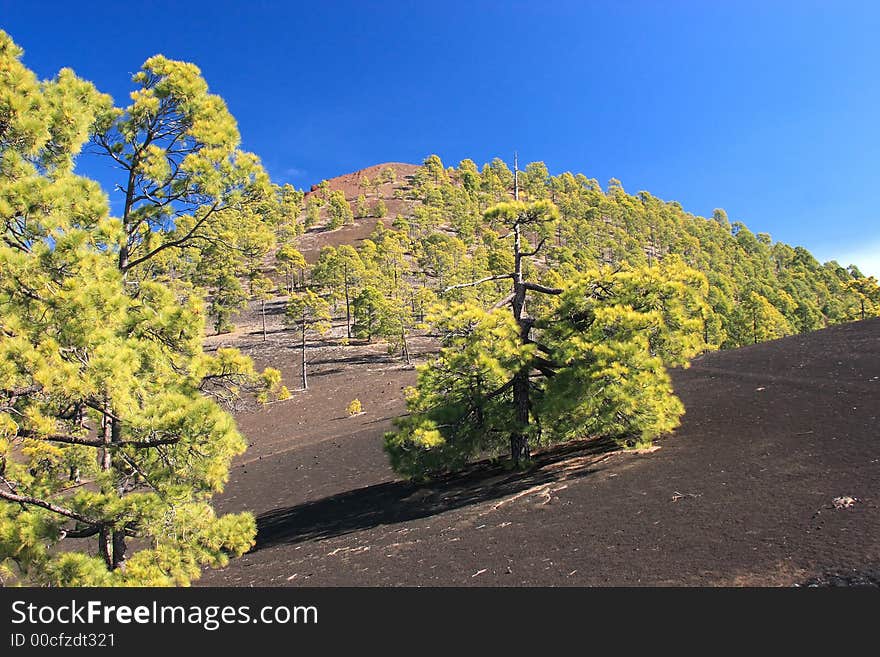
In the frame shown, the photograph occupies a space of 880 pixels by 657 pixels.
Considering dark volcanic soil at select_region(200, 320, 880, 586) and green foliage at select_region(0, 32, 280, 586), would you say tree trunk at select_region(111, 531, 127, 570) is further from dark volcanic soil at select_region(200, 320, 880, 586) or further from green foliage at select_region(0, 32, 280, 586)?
dark volcanic soil at select_region(200, 320, 880, 586)

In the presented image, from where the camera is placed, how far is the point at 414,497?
883 centimetres

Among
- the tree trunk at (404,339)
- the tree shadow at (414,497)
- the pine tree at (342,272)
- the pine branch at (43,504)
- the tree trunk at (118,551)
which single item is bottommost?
the tree shadow at (414,497)

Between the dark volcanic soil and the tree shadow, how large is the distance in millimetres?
53

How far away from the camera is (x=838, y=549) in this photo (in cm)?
399

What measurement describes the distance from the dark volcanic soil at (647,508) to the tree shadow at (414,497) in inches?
2.1

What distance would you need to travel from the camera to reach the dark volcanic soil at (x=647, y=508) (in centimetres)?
434

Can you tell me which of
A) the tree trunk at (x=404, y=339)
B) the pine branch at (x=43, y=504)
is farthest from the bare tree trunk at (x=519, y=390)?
the tree trunk at (x=404, y=339)

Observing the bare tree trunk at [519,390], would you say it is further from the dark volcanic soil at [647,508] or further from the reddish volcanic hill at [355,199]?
the reddish volcanic hill at [355,199]

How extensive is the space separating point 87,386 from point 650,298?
7768 millimetres

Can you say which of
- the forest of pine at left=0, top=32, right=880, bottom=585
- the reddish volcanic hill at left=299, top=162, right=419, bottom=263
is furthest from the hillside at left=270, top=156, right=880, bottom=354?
the forest of pine at left=0, top=32, right=880, bottom=585

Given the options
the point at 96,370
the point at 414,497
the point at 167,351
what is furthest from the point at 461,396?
the point at 96,370

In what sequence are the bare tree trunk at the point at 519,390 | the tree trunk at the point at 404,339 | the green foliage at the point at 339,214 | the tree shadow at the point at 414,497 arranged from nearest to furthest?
the tree shadow at the point at 414,497 < the bare tree trunk at the point at 519,390 < the tree trunk at the point at 404,339 < the green foliage at the point at 339,214

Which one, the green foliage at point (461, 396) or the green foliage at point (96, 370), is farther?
the green foliage at point (461, 396)

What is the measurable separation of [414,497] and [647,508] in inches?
169
